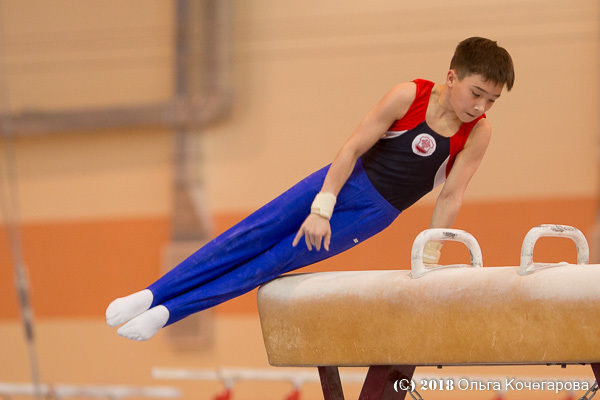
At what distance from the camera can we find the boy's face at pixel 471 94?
8.69 ft

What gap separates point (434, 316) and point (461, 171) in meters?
0.74

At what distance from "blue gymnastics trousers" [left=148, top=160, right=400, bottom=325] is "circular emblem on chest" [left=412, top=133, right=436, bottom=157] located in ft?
0.77

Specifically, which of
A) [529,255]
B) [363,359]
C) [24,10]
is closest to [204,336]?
[24,10]

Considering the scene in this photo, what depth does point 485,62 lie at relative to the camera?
2.63m

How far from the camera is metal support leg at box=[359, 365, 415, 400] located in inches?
99.7

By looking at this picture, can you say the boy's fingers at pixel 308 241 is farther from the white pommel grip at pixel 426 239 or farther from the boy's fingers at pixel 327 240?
the white pommel grip at pixel 426 239

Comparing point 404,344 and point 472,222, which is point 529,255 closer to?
point 404,344

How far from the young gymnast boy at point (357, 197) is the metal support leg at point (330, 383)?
1.41 ft

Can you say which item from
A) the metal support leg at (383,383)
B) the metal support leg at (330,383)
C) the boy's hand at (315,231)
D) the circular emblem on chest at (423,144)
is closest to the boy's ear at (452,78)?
the circular emblem on chest at (423,144)

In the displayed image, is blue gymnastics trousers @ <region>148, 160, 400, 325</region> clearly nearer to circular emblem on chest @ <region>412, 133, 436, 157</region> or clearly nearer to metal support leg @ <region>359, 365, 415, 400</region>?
circular emblem on chest @ <region>412, 133, 436, 157</region>

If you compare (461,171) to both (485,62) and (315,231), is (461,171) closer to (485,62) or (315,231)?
(485,62)

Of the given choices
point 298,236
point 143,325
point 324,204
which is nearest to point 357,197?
point 324,204

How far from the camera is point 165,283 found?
2.85 m

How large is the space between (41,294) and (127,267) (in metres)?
1.07
